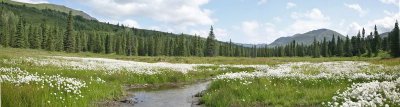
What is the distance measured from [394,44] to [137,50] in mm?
94810

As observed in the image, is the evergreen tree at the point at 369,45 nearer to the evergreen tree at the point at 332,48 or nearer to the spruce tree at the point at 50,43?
the evergreen tree at the point at 332,48

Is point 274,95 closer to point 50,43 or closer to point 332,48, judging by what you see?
point 50,43

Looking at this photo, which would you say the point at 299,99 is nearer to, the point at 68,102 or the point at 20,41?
the point at 68,102

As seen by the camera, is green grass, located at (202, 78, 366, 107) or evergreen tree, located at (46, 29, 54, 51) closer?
green grass, located at (202, 78, 366, 107)

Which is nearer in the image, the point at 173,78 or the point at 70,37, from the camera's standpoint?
the point at 173,78

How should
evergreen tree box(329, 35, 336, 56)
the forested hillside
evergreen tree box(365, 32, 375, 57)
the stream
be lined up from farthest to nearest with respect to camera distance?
evergreen tree box(329, 35, 336, 56)
evergreen tree box(365, 32, 375, 57)
the forested hillside
the stream

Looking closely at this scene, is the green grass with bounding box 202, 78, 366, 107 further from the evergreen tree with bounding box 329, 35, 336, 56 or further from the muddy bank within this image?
the evergreen tree with bounding box 329, 35, 336, 56

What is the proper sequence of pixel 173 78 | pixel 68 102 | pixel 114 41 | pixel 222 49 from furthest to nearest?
pixel 222 49, pixel 114 41, pixel 173 78, pixel 68 102

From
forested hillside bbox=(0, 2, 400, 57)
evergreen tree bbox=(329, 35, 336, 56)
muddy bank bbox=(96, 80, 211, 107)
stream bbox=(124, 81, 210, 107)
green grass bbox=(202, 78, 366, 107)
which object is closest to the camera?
green grass bbox=(202, 78, 366, 107)

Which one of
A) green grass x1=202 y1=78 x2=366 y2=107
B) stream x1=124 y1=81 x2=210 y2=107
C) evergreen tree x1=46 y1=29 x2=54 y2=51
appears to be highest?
evergreen tree x1=46 y1=29 x2=54 y2=51

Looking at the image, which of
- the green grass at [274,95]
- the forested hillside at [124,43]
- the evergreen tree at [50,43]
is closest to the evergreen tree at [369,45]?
the forested hillside at [124,43]

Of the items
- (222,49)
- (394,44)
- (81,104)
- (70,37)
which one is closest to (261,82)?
(81,104)

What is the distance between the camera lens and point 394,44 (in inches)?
4286

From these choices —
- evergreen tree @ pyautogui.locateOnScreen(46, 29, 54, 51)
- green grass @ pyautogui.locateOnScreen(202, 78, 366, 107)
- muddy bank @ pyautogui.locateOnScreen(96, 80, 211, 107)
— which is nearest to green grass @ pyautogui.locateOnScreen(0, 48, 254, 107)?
muddy bank @ pyautogui.locateOnScreen(96, 80, 211, 107)
